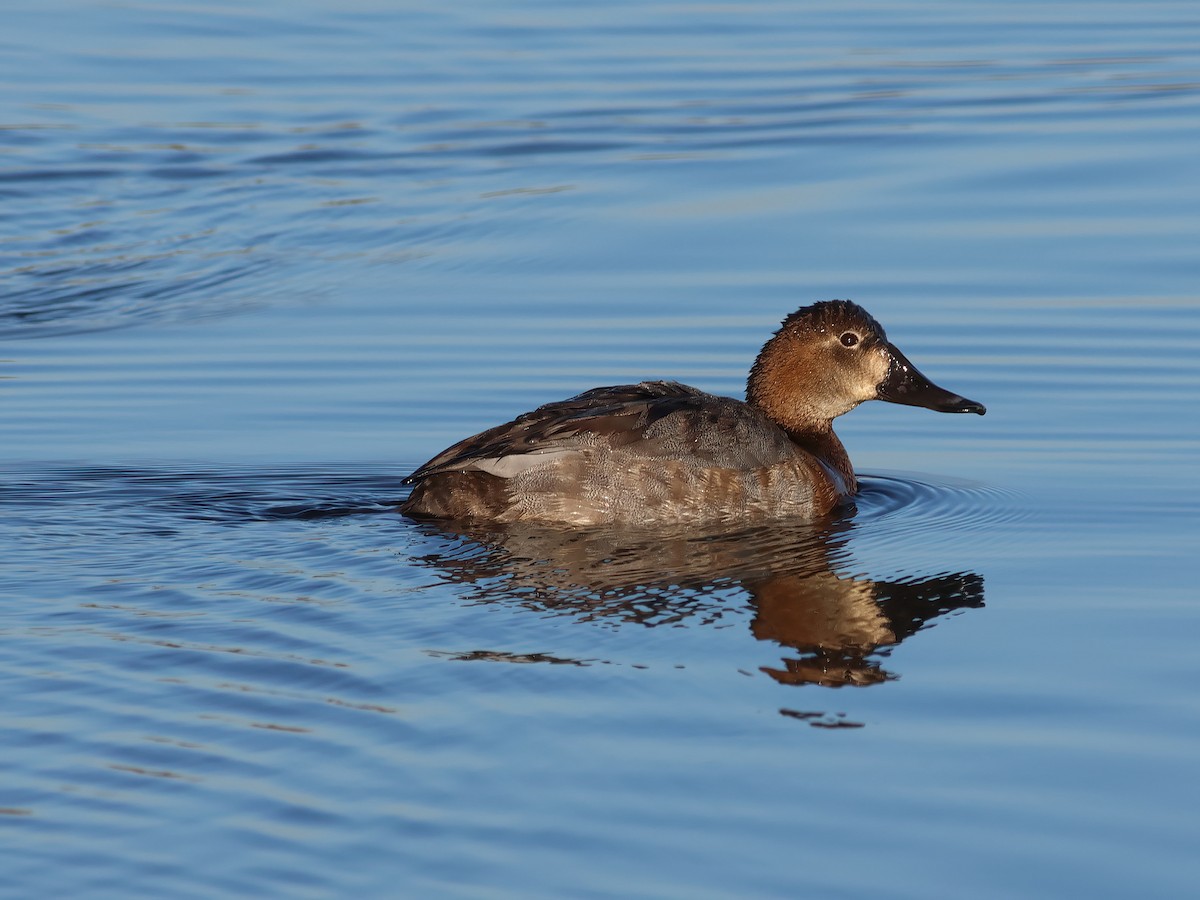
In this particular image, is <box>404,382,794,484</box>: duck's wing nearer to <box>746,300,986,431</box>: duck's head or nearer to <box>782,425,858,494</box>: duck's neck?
<box>782,425,858,494</box>: duck's neck

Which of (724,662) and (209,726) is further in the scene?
(724,662)

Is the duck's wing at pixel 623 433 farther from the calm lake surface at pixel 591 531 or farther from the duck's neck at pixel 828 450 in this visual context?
the duck's neck at pixel 828 450

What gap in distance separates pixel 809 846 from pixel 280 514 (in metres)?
4.21

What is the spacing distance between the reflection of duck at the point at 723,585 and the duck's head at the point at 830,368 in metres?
1.11

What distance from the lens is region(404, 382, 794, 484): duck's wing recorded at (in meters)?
8.59

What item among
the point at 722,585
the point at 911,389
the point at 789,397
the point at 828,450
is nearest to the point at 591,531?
the point at 722,585

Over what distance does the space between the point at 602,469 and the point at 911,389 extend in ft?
6.41

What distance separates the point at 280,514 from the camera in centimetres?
884

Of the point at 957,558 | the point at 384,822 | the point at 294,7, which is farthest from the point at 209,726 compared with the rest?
the point at 294,7

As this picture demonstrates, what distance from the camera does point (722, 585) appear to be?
7738 millimetres

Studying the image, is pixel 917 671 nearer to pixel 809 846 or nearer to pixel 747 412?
pixel 809 846

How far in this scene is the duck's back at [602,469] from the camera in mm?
8633

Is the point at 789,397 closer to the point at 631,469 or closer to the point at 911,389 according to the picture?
the point at 911,389

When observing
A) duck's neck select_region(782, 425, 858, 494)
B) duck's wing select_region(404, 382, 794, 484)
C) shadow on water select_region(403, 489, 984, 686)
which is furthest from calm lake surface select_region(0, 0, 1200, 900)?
duck's wing select_region(404, 382, 794, 484)
